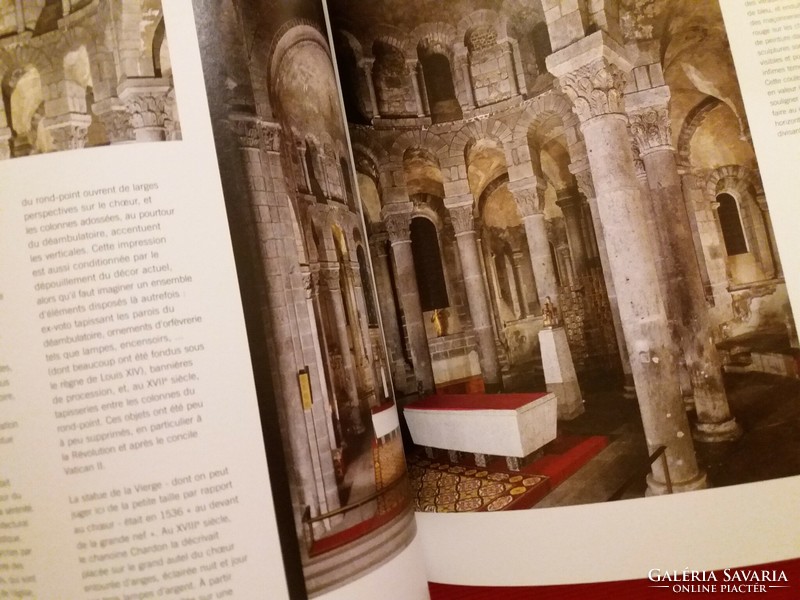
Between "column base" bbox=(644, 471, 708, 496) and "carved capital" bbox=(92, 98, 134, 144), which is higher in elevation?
"carved capital" bbox=(92, 98, 134, 144)

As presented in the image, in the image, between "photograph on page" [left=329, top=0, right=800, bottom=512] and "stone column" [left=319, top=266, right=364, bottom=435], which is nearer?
"stone column" [left=319, top=266, right=364, bottom=435]

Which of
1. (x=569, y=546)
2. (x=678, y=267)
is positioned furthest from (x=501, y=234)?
(x=569, y=546)

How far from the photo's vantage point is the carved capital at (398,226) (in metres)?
2.25

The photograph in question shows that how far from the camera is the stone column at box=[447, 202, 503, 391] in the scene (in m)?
2.41

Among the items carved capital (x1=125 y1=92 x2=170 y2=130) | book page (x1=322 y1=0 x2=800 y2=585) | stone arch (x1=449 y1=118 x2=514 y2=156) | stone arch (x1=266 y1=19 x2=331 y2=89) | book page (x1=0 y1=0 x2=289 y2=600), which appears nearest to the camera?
book page (x1=0 y1=0 x2=289 y2=600)

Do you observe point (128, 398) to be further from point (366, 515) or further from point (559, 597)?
point (559, 597)

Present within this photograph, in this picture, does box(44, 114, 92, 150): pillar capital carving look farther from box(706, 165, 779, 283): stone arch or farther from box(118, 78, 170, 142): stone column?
box(706, 165, 779, 283): stone arch

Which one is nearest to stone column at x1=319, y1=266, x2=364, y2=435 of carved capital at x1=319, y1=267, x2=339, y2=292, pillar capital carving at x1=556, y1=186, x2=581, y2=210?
carved capital at x1=319, y1=267, x2=339, y2=292

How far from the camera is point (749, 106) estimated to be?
2.02 metres

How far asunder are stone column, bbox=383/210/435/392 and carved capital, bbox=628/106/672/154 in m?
1.13

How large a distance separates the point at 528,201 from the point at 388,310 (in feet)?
3.08

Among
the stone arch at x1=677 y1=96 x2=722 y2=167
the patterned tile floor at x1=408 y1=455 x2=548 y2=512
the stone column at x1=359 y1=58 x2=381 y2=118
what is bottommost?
the patterned tile floor at x1=408 y1=455 x2=548 y2=512

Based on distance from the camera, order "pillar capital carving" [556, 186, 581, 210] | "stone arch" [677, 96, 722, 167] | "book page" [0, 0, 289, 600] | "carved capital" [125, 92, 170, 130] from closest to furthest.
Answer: "book page" [0, 0, 289, 600], "carved capital" [125, 92, 170, 130], "stone arch" [677, 96, 722, 167], "pillar capital carving" [556, 186, 581, 210]

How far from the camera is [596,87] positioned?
241cm
